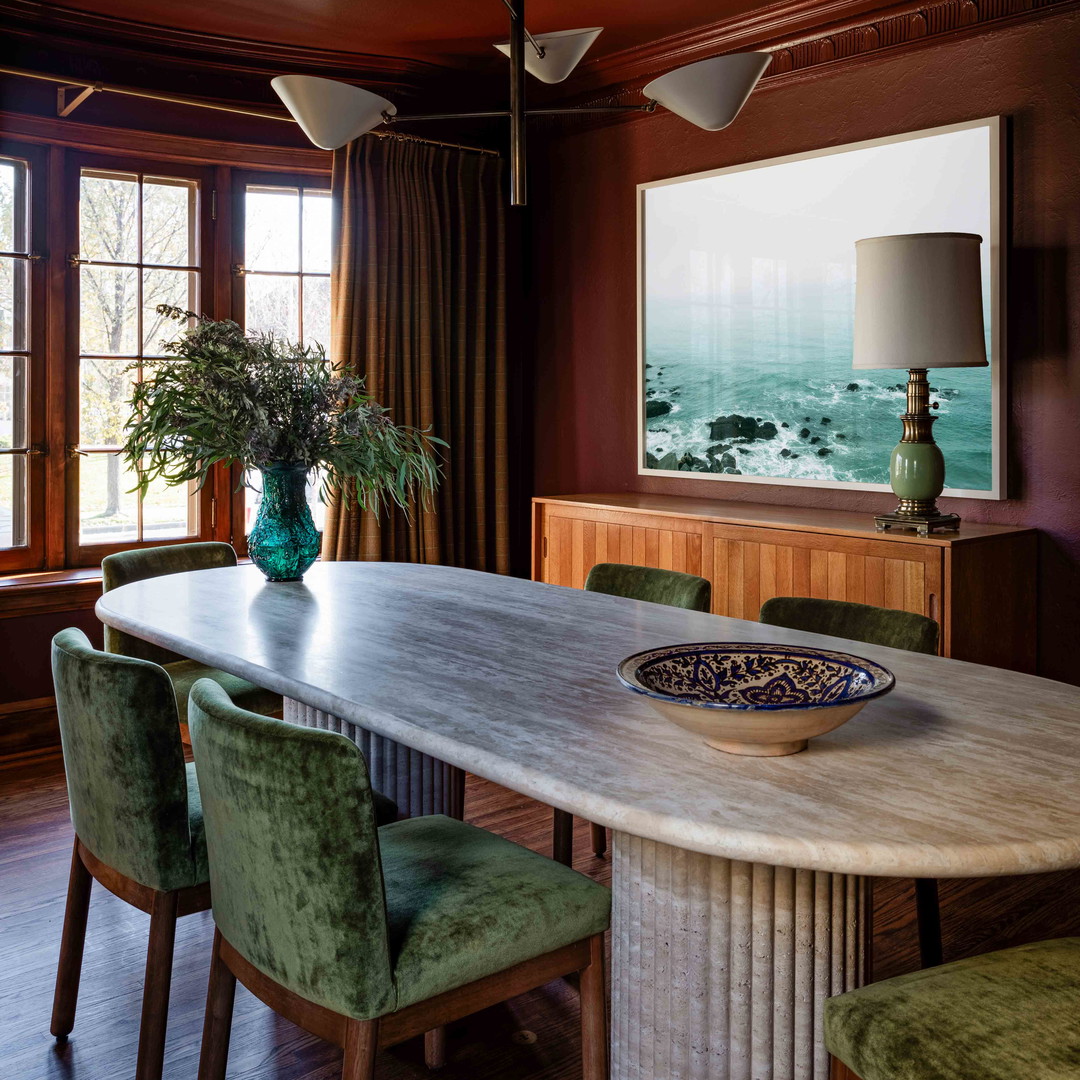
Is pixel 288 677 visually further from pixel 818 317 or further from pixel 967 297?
pixel 818 317

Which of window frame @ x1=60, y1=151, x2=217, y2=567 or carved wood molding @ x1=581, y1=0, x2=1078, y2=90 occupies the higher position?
carved wood molding @ x1=581, y1=0, x2=1078, y2=90

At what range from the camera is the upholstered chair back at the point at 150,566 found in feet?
10.1

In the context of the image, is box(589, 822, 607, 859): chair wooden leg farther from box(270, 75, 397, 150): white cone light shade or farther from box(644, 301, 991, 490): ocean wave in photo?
box(270, 75, 397, 150): white cone light shade

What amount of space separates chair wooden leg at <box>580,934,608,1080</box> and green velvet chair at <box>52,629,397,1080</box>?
2.32ft

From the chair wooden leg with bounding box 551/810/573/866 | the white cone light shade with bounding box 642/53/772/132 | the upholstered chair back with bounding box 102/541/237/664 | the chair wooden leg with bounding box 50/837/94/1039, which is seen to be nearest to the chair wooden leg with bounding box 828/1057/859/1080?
the chair wooden leg with bounding box 551/810/573/866

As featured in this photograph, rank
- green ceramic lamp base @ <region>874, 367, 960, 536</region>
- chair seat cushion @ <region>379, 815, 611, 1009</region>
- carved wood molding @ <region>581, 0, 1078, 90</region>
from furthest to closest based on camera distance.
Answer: carved wood molding @ <region>581, 0, 1078, 90</region>
green ceramic lamp base @ <region>874, 367, 960, 536</region>
chair seat cushion @ <region>379, 815, 611, 1009</region>

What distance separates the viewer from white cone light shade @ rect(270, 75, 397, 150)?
244cm

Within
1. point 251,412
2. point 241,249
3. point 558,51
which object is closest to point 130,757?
point 251,412

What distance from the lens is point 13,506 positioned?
4.25 metres

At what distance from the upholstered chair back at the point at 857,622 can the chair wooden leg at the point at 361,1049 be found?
1.33 metres

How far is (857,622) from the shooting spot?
8.04 ft

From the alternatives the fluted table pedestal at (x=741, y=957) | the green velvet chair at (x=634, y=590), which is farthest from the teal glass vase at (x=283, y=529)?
the fluted table pedestal at (x=741, y=957)

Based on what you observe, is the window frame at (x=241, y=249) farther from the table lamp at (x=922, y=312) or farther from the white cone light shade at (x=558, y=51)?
the table lamp at (x=922, y=312)

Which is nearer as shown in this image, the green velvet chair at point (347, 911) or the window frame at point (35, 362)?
the green velvet chair at point (347, 911)
